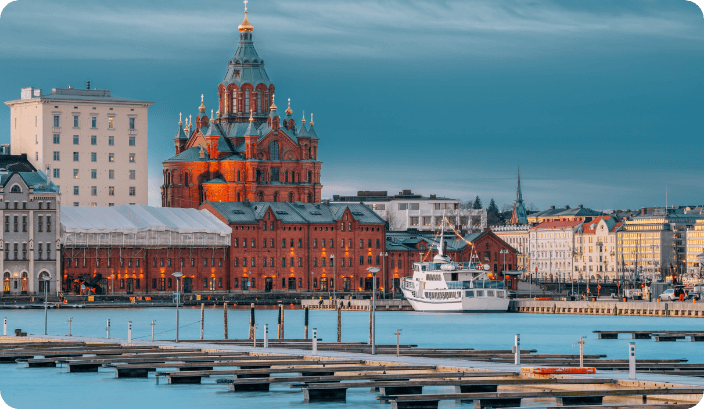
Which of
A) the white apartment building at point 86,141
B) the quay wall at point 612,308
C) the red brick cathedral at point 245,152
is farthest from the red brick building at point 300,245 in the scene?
the quay wall at point 612,308

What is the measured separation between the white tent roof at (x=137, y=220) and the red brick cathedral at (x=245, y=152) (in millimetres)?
13981

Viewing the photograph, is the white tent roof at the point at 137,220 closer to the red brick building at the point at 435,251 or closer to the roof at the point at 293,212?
the roof at the point at 293,212

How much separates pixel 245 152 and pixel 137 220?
26.6 meters

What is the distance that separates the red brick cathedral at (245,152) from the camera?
164m

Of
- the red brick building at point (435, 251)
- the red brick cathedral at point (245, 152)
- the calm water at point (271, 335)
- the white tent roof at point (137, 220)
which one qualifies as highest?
the red brick cathedral at point (245, 152)

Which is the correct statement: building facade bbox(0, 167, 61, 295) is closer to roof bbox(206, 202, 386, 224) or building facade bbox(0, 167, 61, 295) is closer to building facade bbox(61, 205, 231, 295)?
building facade bbox(61, 205, 231, 295)

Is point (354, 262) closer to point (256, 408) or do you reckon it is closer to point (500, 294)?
point (500, 294)

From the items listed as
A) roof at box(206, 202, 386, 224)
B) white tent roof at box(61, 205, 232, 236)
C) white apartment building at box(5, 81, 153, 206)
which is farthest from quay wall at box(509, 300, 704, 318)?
white apartment building at box(5, 81, 153, 206)

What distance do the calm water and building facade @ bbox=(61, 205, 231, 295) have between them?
7.59 meters

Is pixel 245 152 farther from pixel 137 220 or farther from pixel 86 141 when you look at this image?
pixel 137 220

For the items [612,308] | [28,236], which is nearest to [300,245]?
[28,236]

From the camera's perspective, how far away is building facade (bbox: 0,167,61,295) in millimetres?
134375

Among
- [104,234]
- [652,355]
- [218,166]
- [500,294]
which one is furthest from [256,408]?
[218,166]

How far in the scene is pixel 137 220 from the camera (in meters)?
142
